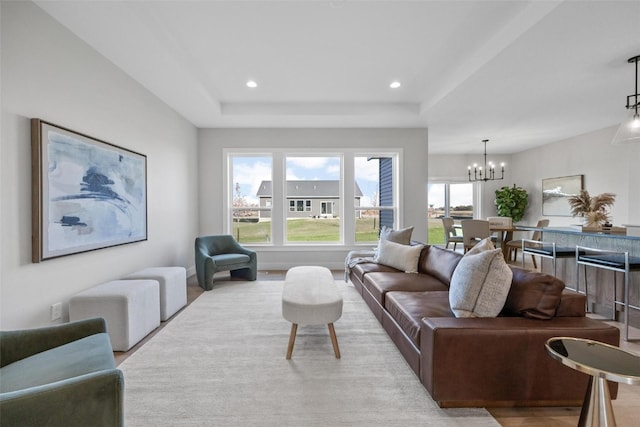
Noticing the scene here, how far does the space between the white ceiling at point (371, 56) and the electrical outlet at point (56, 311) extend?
2329mm

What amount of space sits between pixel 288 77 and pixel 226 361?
3285 mm

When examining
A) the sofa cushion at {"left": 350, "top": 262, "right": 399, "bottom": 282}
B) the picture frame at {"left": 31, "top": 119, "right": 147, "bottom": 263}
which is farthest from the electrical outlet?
the sofa cushion at {"left": 350, "top": 262, "right": 399, "bottom": 282}

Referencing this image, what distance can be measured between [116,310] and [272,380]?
58.5 inches

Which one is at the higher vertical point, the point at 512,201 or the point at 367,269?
the point at 512,201

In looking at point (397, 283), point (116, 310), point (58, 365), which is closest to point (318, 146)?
point (397, 283)

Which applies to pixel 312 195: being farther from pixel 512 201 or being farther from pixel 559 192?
pixel 559 192

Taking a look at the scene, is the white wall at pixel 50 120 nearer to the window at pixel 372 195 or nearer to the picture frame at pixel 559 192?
the window at pixel 372 195

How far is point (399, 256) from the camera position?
3549mm

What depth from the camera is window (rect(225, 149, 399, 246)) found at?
553 cm

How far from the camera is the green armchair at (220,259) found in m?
4.09

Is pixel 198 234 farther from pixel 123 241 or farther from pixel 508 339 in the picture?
pixel 508 339

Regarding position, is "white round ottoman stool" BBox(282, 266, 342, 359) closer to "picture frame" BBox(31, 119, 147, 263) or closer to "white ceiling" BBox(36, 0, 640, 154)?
"picture frame" BBox(31, 119, 147, 263)

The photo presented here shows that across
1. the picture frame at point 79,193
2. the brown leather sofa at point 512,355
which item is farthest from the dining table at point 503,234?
the picture frame at point 79,193

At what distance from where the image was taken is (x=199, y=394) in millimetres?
1842
